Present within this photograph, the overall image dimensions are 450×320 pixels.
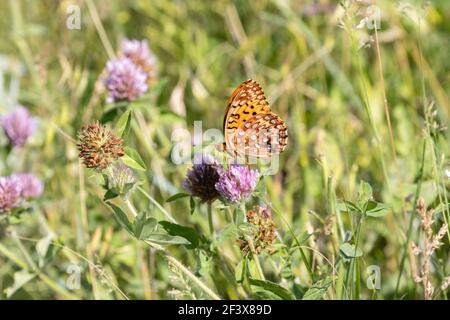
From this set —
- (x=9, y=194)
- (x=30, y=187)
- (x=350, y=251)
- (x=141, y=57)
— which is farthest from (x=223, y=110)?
(x=350, y=251)

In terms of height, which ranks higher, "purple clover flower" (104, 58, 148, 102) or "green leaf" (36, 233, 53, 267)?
"purple clover flower" (104, 58, 148, 102)

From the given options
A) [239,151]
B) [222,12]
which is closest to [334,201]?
[239,151]

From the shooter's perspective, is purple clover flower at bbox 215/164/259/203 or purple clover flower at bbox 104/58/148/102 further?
purple clover flower at bbox 104/58/148/102

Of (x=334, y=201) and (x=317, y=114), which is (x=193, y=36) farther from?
(x=334, y=201)

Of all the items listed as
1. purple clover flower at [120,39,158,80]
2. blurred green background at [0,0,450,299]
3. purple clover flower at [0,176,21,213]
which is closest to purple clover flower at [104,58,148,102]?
blurred green background at [0,0,450,299]

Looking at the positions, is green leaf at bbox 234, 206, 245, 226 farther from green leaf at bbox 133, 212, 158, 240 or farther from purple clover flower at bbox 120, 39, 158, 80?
purple clover flower at bbox 120, 39, 158, 80

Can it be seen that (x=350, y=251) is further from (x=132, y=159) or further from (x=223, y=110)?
(x=223, y=110)
